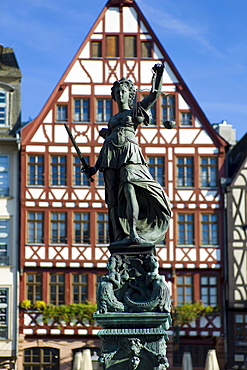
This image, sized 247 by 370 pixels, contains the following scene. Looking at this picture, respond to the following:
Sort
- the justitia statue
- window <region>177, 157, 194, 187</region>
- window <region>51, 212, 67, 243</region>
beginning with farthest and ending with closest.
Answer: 1. window <region>177, 157, 194, 187</region>
2. window <region>51, 212, 67, 243</region>
3. the justitia statue

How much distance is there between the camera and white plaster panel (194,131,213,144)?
36.0 meters

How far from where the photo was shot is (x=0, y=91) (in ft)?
120

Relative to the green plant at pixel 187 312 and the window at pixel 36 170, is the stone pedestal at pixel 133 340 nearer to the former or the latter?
the green plant at pixel 187 312

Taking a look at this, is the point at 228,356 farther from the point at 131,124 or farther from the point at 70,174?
the point at 131,124

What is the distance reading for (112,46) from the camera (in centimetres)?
3609

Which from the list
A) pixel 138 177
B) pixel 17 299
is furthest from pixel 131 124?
pixel 17 299

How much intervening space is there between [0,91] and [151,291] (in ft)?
94.0

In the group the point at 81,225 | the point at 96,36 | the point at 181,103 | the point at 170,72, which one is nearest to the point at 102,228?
the point at 81,225

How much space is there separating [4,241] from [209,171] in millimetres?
8308

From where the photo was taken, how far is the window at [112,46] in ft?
118

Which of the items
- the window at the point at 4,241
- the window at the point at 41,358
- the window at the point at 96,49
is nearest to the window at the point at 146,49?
the window at the point at 96,49

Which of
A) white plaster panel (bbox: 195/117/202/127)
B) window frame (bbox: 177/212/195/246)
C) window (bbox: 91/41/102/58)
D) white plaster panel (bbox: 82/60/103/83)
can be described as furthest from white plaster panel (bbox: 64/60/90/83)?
window frame (bbox: 177/212/195/246)

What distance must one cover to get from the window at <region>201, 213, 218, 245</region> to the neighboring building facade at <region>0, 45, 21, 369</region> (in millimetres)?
7125

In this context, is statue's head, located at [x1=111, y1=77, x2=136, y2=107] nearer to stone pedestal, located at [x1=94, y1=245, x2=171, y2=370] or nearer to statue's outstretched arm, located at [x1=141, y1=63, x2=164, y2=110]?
statue's outstretched arm, located at [x1=141, y1=63, x2=164, y2=110]
